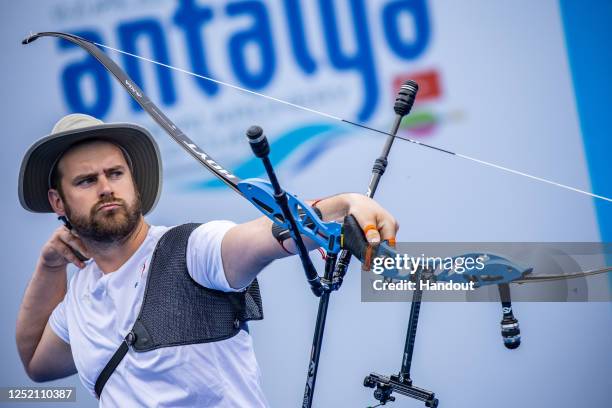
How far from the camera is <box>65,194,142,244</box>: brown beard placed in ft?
6.37

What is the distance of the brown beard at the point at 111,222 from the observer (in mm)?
1942

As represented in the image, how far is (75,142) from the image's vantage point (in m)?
2.08

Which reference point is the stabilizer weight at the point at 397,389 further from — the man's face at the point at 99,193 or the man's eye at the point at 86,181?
the man's eye at the point at 86,181

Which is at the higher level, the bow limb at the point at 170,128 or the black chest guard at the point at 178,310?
the bow limb at the point at 170,128

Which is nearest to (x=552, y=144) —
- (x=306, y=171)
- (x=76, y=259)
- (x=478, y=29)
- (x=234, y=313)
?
(x=478, y=29)

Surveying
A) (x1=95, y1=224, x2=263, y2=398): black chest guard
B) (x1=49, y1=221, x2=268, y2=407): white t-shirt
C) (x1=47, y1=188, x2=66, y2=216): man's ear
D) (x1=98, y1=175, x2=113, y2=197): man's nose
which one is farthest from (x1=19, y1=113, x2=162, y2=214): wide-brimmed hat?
(x1=95, y1=224, x2=263, y2=398): black chest guard

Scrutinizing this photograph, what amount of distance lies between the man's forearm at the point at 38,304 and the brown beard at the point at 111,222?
0.29 meters

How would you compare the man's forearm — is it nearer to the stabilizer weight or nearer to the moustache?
the moustache

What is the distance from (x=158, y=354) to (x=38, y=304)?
0.62m

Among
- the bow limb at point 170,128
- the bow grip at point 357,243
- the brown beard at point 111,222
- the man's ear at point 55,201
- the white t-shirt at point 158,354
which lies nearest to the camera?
the bow grip at point 357,243

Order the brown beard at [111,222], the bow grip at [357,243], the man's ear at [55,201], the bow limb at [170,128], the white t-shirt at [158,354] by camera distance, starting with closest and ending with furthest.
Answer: the bow grip at [357,243]
the bow limb at [170,128]
the white t-shirt at [158,354]
the brown beard at [111,222]
the man's ear at [55,201]

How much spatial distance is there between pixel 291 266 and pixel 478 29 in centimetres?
100

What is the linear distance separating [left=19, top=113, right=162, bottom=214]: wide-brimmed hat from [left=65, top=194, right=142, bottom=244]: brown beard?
7.7 inches

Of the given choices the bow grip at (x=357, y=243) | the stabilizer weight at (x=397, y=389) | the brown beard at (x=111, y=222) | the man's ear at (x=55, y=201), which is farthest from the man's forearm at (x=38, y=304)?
the bow grip at (x=357, y=243)
